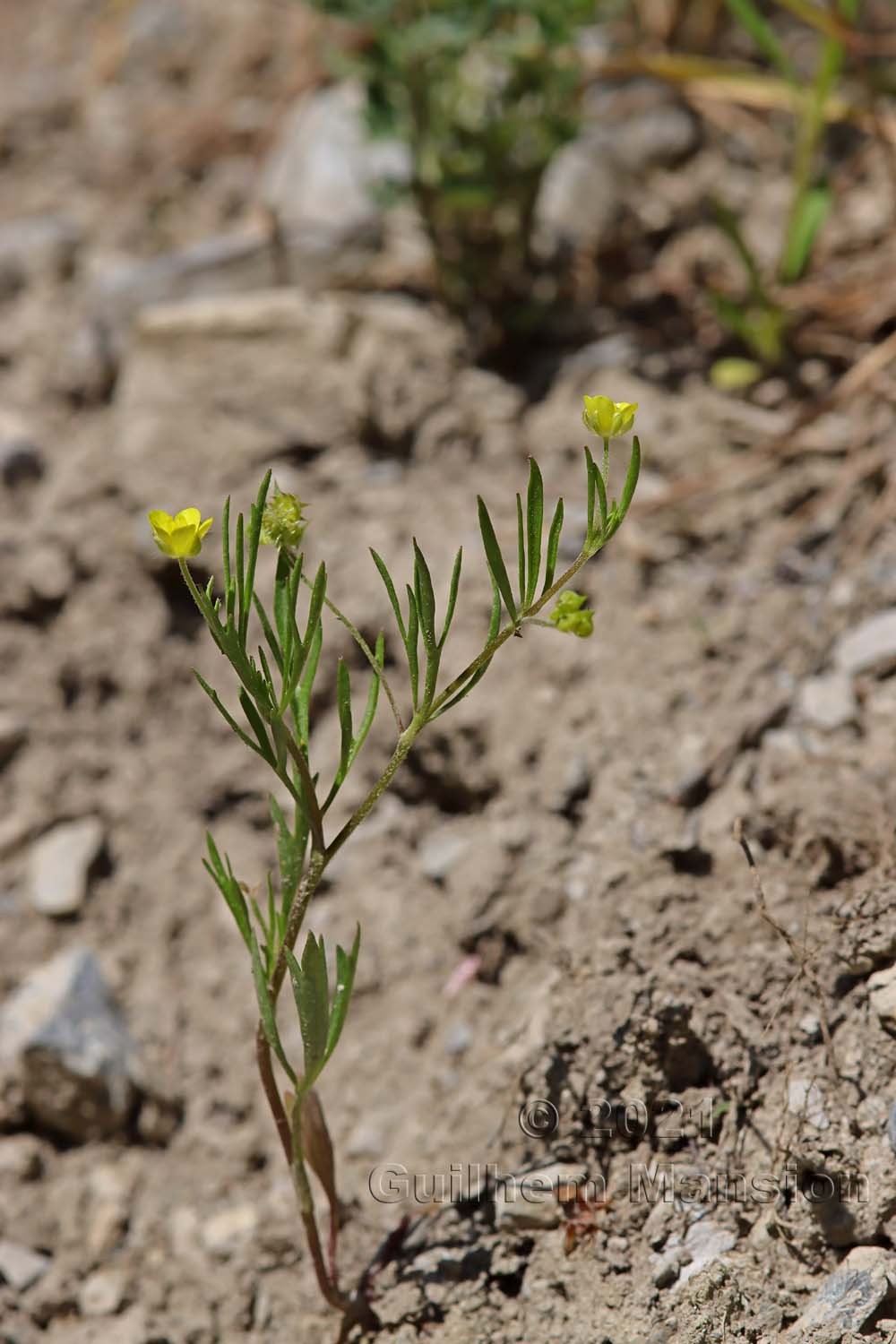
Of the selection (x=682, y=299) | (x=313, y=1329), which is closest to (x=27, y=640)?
(x=313, y=1329)

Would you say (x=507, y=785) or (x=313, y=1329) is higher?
(x=507, y=785)

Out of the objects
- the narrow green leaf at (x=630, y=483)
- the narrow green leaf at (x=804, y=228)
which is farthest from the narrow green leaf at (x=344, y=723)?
the narrow green leaf at (x=804, y=228)

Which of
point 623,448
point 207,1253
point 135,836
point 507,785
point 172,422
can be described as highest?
point 172,422

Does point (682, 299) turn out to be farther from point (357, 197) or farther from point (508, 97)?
point (357, 197)

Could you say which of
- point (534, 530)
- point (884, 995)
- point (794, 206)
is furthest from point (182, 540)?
point (794, 206)

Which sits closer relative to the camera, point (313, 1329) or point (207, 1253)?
point (313, 1329)

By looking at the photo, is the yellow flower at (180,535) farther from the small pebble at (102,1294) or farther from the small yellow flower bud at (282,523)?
the small pebble at (102,1294)
